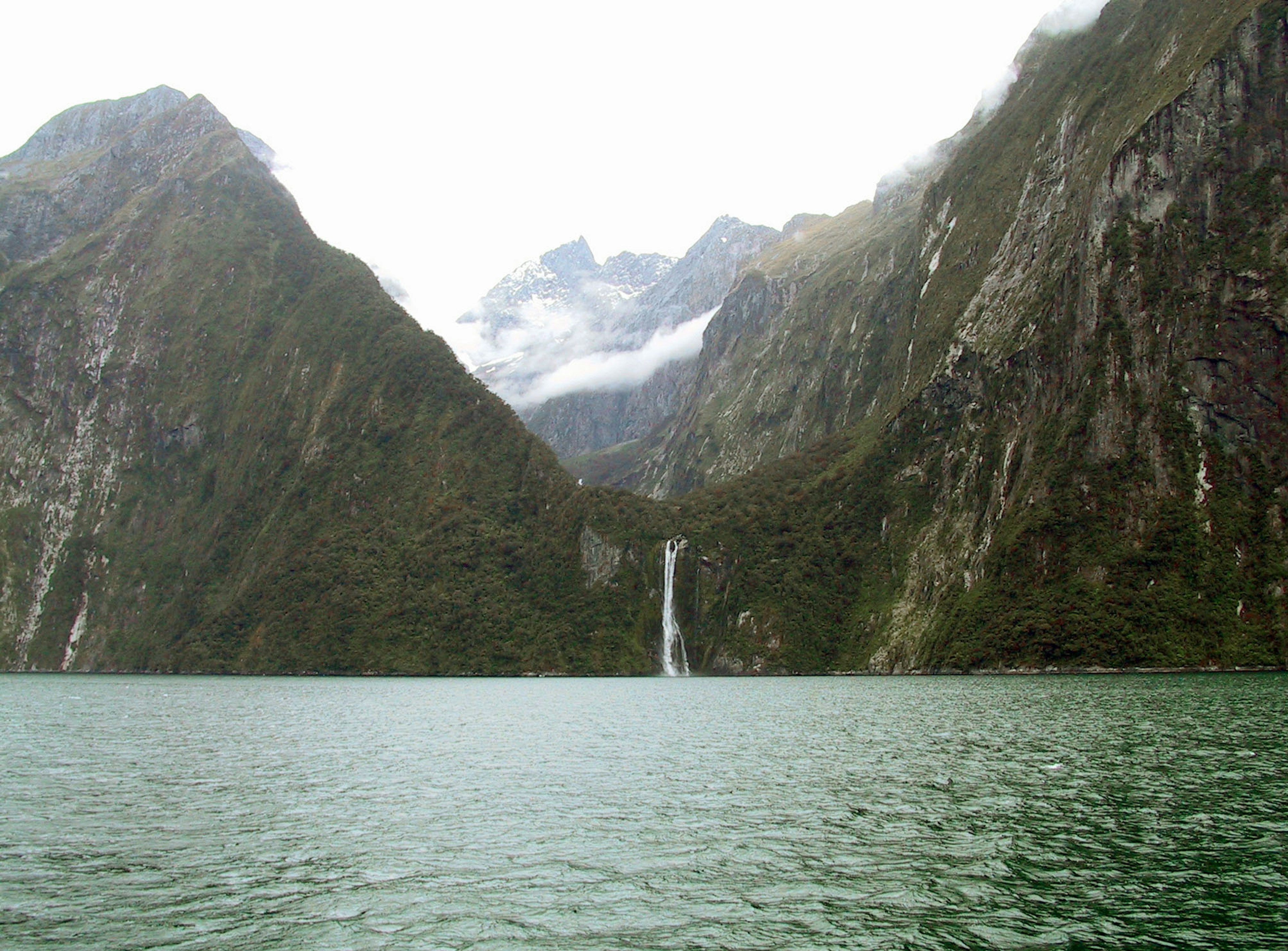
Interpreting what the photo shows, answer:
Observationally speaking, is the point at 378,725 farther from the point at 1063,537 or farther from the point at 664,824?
the point at 1063,537

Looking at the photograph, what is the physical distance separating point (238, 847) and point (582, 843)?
11.5 meters

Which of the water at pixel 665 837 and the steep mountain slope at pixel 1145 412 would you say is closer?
the water at pixel 665 837

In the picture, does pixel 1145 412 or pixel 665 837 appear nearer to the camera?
pixel 665 837

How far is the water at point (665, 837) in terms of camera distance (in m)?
23.7

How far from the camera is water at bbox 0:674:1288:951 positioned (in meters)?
23.7

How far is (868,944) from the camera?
2208 centimetres

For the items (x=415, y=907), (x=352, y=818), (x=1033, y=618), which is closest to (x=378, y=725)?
(x=352, y=818)

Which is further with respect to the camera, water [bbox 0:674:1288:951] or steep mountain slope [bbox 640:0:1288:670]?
steep mountain slope [bbox 640:0:1288:670]

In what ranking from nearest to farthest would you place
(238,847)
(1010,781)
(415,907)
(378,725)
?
(415,907)
(238,847)
(1010,781)
(378,725)

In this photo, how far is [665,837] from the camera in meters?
34.2

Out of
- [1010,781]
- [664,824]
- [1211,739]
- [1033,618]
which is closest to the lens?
[664,824]

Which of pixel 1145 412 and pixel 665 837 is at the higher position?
pixel 1145 412

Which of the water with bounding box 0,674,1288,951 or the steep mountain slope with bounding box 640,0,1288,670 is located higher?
the steep mountain slope with bounding box 640,0,1288,670

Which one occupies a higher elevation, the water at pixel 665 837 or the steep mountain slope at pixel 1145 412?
the steep mountain slope at pixel 1145 412
